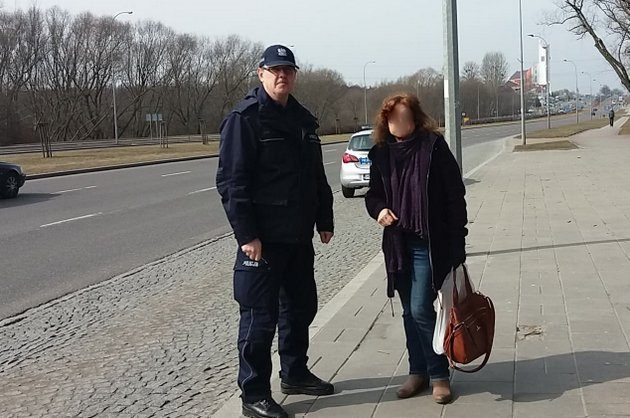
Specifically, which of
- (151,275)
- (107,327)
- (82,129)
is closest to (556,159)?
(151,275)

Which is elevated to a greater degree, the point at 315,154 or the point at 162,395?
the point at 315,154

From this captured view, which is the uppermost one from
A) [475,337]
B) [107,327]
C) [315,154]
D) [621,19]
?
[621,19]

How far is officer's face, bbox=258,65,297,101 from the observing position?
389 cm

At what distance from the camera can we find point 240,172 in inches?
150

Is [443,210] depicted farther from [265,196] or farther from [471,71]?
[471,71]

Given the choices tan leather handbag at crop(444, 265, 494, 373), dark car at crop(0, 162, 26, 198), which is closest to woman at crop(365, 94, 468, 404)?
tan leather handbag at crop(444, 265, 494, 373)

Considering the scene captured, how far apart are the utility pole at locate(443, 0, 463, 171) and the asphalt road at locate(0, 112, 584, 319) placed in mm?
4205

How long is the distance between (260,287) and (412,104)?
4.33ft

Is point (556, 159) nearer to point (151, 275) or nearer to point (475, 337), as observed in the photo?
point (151, 275)

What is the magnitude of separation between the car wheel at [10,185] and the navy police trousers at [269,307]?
1654 centimetres

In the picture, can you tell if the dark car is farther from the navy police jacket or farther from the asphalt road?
the navy police jacket

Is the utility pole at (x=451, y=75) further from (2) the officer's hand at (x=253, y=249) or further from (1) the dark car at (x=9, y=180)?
(1) the dark car at (x=9, y=180)

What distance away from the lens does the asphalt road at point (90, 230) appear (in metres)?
8.50

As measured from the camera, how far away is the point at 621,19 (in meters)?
47.7
